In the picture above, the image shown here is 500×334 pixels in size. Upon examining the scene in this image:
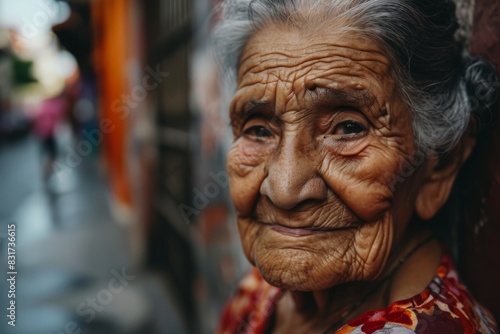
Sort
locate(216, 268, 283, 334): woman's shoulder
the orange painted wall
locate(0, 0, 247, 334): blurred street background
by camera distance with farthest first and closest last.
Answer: the orange painted wall, locate(0, 0, 247, 334): blurred street background, locate(216, 268, 283, 334): woman's shoulder

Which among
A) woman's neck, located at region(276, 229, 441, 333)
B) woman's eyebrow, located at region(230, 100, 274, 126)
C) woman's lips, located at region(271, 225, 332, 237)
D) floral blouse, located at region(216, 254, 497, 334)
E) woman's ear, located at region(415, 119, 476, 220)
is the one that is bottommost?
woman's neck, located at region(276, 229, 441, 333)

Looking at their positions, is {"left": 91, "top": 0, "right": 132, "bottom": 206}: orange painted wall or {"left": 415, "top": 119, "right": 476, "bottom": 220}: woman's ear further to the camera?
{"left": 91, "top": 0, "right": 132, "bottom": 206}: orange painted wall

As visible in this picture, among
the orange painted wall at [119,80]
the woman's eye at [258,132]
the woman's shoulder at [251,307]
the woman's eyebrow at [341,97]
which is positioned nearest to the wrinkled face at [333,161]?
the woman's eyebrow at [341,97]

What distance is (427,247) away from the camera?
1.39m

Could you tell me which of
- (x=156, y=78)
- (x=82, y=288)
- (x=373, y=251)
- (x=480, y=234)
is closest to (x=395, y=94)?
(x=373, y=251)

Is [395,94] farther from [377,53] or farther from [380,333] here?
[380,333]

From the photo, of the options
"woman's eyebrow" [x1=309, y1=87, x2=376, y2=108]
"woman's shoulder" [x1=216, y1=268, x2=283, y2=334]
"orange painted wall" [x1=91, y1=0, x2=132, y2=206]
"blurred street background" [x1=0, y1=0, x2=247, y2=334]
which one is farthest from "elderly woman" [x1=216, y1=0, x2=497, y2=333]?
"orange painted wall" [x1=91, y1=0, x2=132, y2=206]

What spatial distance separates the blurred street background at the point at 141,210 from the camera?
369 cm

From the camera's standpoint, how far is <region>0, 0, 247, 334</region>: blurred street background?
12.1 ft

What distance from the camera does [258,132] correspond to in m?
1.41

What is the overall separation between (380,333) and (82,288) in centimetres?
539

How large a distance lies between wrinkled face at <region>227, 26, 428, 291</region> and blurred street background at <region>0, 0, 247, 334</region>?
1115 millimetres

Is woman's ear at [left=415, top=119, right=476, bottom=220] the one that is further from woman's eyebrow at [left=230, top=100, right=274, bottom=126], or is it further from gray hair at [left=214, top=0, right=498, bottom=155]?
woman's eyebrow at [left=230, top=100, right=274, bottom=126]

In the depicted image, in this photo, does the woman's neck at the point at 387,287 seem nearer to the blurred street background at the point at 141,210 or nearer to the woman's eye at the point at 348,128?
the woman's eye at the point at 348,128
